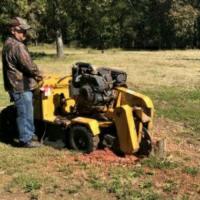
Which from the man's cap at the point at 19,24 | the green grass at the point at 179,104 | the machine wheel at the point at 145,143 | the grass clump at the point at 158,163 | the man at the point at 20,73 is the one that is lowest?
the green grass at the point at 179,104

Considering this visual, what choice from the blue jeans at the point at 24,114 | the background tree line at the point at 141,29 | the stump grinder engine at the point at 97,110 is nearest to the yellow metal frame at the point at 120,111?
the stump grinder engine at the point at 97,110

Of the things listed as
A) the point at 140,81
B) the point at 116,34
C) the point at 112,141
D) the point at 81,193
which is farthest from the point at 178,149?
the point at 116,34

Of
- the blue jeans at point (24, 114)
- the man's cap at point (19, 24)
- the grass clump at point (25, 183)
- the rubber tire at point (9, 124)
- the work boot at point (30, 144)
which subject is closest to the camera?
the grass clump at point (25, 183)

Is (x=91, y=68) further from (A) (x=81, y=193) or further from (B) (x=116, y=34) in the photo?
(B) (x=116, y=34)

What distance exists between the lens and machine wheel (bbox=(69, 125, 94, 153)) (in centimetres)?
884

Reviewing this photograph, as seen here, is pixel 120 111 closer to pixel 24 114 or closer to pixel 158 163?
pixel 158 163

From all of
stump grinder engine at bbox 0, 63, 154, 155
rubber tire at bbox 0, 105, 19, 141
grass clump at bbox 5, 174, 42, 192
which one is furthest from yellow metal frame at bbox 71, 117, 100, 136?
rubber tire at bbox 0, 105, 19, 141

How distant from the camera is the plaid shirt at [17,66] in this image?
909 centimetres

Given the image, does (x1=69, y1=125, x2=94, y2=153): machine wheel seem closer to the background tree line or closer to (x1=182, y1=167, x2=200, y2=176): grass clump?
(x1=182, y1=167, x2=200, y2=176): grass clump

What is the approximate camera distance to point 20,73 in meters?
9.16

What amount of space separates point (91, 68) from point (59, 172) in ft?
5.84

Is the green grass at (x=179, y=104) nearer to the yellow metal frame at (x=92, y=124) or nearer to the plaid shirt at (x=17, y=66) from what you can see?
the yellow metal frame at (x=92, y=124)

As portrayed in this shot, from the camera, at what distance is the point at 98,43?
5528 cm

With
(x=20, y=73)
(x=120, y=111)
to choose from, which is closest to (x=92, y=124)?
(x=120, y=111)
